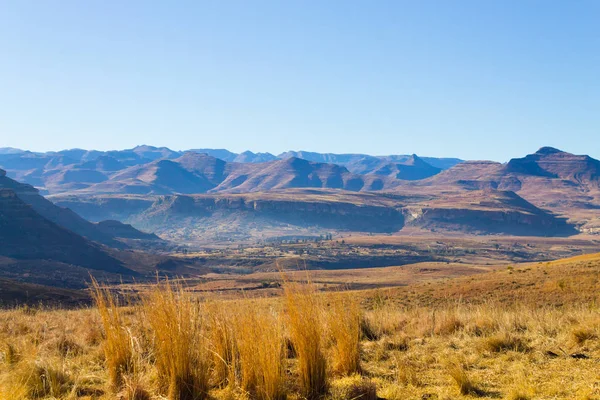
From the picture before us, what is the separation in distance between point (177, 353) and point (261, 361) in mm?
890

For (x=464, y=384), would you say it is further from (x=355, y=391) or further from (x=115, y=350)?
(x=115, y=350)

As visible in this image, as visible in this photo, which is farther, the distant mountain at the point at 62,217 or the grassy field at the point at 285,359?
the distant mountain at the point at 62,217

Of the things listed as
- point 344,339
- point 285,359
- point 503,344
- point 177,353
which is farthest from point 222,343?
point 503,344

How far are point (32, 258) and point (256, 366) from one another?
90.2 m

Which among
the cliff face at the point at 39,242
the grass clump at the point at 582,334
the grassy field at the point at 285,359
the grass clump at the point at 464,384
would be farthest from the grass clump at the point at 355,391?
the cliff face at the point at 39,242

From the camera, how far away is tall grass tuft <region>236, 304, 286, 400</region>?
17.3 ft

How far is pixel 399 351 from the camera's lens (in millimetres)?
8094

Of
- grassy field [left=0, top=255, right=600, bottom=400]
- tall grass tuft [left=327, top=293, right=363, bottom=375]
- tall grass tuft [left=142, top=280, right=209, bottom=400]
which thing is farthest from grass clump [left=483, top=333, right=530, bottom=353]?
tall grass tuft [left=142, top=280, right=209, bottom=400]

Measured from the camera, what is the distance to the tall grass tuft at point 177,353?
17.8ft

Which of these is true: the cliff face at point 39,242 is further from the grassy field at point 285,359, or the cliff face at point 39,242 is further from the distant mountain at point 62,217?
the grassy field at point 285,359

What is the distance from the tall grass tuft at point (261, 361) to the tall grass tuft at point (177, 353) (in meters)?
0.46

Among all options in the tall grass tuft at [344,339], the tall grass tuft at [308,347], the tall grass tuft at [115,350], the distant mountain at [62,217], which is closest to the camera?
the tall grass tuft at [308,347]

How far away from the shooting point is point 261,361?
5.27 m

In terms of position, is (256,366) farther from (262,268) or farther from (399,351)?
(262,268)
